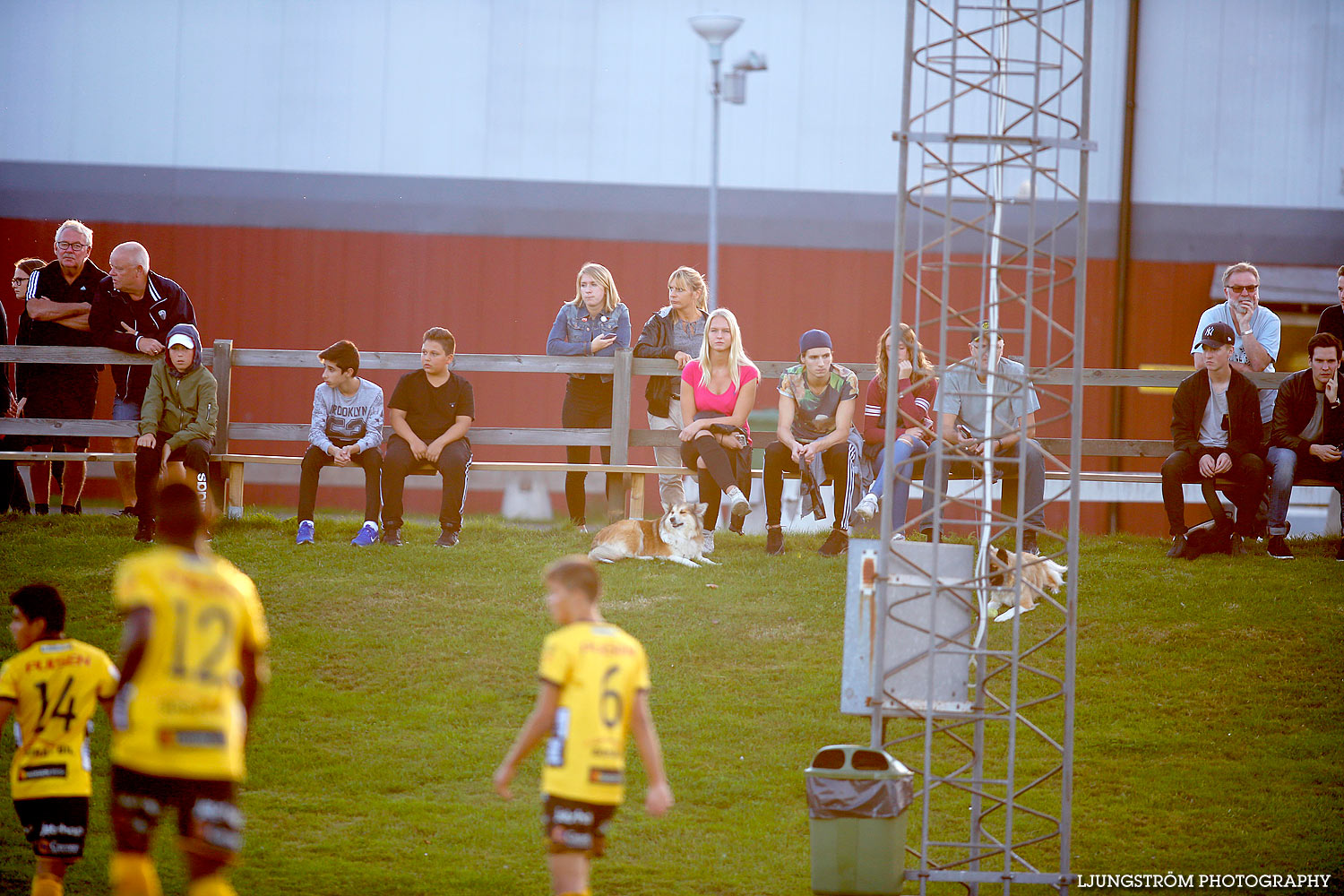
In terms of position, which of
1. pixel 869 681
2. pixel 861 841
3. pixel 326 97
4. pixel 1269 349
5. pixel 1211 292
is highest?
pixel 326 97

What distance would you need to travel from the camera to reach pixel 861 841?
5379 mm

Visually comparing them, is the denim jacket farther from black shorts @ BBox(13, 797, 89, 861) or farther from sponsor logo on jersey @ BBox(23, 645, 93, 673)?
black shorts @ BBox(13, 797, 89, 861)

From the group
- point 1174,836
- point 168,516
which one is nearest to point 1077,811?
point 1174,836

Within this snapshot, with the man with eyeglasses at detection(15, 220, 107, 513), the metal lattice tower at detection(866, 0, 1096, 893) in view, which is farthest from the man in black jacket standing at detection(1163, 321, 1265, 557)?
the man with eyeglasses at detection(15, 220, 107, 513)

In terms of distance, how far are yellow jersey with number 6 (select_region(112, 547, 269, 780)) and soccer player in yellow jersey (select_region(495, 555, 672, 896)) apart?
0.89m

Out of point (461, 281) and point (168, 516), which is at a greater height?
point (461, 281)

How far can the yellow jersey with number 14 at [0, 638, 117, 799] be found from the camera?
479 centimetres

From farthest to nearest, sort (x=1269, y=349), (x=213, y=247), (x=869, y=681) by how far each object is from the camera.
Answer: (x=213, y=247)
(x=1269, y=349)
(x=869, y=681)

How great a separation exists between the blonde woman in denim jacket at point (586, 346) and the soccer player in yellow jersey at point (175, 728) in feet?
19.8

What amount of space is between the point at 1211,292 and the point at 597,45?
24.7ft

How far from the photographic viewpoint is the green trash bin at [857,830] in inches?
211

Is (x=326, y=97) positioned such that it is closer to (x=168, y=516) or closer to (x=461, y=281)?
(x=461, y=281)

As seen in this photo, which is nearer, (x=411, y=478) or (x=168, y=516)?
(x=168, y=516)

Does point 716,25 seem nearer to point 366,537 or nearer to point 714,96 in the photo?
point 714,96
